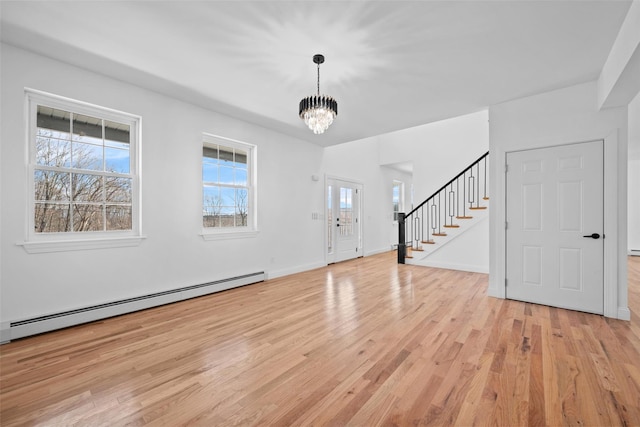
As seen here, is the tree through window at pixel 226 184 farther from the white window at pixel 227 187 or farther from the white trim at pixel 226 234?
Answer: the white trim at pixel 226 234

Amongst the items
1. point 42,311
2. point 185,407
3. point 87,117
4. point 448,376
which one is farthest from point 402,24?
point 42,311

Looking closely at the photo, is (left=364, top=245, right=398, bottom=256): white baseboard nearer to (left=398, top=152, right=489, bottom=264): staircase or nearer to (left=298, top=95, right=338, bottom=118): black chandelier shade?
(left=398, top=152, right=489, bottom=264): staircase

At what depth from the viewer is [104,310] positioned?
3154 millimetres

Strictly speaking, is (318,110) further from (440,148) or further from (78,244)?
(440,148)

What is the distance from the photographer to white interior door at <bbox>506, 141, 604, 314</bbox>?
3.31 m

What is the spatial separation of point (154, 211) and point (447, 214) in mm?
6373

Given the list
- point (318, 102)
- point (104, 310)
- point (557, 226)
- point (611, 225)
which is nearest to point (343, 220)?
point (557, 226)

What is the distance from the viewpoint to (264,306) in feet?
11.9

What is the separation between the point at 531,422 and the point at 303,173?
5.02m

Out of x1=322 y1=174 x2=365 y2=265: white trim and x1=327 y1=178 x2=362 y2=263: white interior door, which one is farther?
x1=327 y1=178 x2=362 y2=263: white interior door

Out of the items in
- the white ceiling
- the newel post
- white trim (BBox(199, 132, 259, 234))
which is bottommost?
the newel post

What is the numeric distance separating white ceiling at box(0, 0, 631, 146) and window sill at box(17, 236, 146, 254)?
1.92 meters

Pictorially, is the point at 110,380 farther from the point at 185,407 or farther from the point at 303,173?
the point at 303,173

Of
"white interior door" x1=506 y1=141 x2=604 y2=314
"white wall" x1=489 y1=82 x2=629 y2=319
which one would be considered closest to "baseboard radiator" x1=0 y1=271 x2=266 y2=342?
"white wall" x1=489 y1=82 x2=629 y2=319
